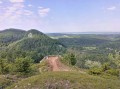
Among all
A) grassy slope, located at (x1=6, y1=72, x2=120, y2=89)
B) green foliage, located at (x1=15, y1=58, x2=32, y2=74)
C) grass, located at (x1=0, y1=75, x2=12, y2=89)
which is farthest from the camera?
green foliage, located at (x1=15, y1=58, x2=32, y2=74)

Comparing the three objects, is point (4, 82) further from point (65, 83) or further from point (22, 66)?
point (22, 66)

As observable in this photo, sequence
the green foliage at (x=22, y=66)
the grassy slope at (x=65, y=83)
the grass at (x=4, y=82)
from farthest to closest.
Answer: the green foliage at (x=22, y=66)
the grass at (x=4, y=82)
the grassy slope at (x=65, y=83)

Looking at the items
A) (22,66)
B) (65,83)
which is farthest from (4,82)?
(22,66)

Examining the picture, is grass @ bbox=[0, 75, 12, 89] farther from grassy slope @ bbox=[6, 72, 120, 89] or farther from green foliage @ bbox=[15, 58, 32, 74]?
green foliage @ bbox=[15, 58, 32, 74]

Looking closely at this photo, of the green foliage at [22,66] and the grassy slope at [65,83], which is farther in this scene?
the green foliage at [22,66]

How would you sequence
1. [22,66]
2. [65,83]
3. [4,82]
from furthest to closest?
[22,66], [4,82], [65,83]

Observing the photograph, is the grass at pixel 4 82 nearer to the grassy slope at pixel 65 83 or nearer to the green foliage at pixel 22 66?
the grassy slope at pixel 65 83

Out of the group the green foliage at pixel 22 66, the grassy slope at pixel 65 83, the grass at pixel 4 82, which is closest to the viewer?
the grassy slope at pixel 65 83

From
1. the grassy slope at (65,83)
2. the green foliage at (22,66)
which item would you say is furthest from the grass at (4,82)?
the green foliage at (22,66)

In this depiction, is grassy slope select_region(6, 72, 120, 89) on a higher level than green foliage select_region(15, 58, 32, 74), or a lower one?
higher

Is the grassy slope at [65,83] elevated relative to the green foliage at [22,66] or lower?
elevated

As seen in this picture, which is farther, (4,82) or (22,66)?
(22,66)

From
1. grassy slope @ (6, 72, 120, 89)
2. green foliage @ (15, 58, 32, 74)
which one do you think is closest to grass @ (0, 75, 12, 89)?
grassy slope @ (6, 72, 120, 89)

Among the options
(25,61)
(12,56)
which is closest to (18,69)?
(25,61)
